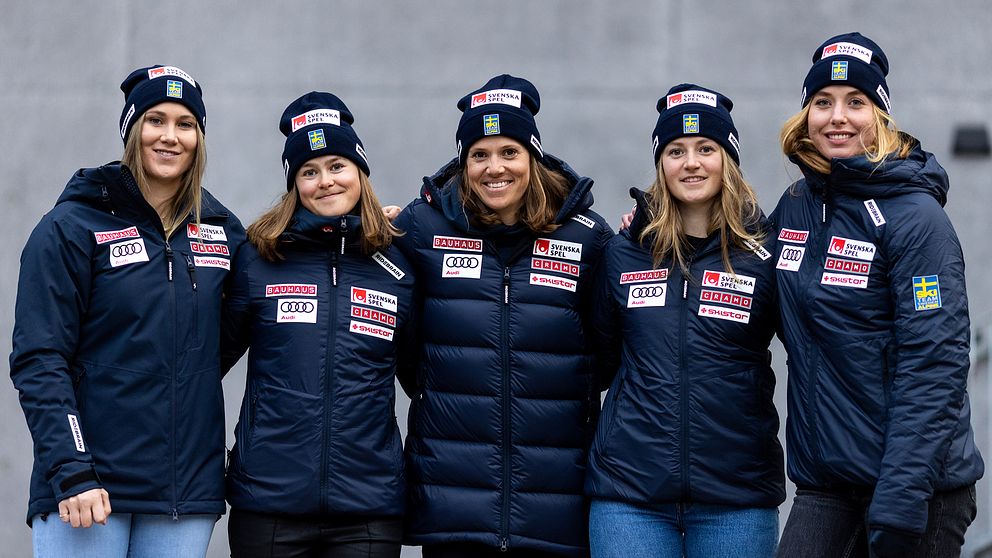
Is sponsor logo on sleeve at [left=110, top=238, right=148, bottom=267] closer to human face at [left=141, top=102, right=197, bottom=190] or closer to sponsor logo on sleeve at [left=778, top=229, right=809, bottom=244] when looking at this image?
human face at [left=141, top=102, right=197, bottom=190]

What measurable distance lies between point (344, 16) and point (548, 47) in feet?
3.51

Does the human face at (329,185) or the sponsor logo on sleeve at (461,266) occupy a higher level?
the human face at (329,185)

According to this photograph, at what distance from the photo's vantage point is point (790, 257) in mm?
3594

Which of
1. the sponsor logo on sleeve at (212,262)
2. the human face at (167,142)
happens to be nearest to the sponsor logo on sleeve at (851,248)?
the sponsor logo on sleeve at (212,262)

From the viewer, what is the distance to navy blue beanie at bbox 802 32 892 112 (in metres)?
3.59

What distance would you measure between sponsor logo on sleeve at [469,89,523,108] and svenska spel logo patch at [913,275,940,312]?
1.39 meters

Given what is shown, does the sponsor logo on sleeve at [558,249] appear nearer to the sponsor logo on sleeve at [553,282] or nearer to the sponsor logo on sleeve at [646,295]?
the sponsor logo on sleeve at [553,282]

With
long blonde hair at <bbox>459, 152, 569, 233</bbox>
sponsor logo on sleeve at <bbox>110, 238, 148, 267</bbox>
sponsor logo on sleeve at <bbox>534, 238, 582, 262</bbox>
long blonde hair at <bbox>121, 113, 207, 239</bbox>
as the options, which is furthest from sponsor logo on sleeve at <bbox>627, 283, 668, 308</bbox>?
sponsor logo on sleeve at <bbox>110, 238, 148, 267</bbox>

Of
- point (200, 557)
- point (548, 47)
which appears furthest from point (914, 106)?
point (200, 557)

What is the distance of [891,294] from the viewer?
3340 mm

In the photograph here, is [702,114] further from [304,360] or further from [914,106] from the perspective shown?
[914,106]

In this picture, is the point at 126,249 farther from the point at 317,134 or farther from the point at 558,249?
the point at 558,249

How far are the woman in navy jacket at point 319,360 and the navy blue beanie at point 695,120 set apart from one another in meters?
0.92

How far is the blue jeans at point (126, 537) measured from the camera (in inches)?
133
